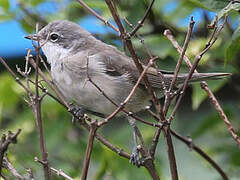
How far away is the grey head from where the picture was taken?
11.8 feet

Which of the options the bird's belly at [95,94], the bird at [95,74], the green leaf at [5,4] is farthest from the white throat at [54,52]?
the green leaf at [5,4]

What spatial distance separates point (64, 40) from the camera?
12.4 ft

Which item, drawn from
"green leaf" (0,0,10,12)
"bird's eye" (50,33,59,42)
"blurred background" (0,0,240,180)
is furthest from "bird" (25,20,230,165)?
"green leaf" (0,0,10,12)

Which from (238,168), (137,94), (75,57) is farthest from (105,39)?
(238,168)

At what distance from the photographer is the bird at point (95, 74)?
3225mm

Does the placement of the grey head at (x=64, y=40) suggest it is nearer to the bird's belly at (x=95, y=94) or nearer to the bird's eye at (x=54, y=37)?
the bird's eye at (x=54, y=37)

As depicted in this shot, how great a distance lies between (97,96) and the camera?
10.5ft

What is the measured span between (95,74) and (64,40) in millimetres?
604

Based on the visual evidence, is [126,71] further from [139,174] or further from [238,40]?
[238,40]

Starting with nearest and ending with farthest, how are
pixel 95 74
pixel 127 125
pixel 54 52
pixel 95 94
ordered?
1. pixel 95 94
2. pixel 95 74
3. pixel 54 52
4. pixel 127 125

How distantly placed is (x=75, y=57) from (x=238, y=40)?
1.36 metres

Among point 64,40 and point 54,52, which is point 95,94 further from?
point 64,40

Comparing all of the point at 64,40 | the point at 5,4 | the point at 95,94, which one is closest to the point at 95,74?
the point at 95,94

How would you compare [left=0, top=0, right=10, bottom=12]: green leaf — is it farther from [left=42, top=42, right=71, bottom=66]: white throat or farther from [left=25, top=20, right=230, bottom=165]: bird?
[left=42, top=42, right=71, bottom=66]: white throat
